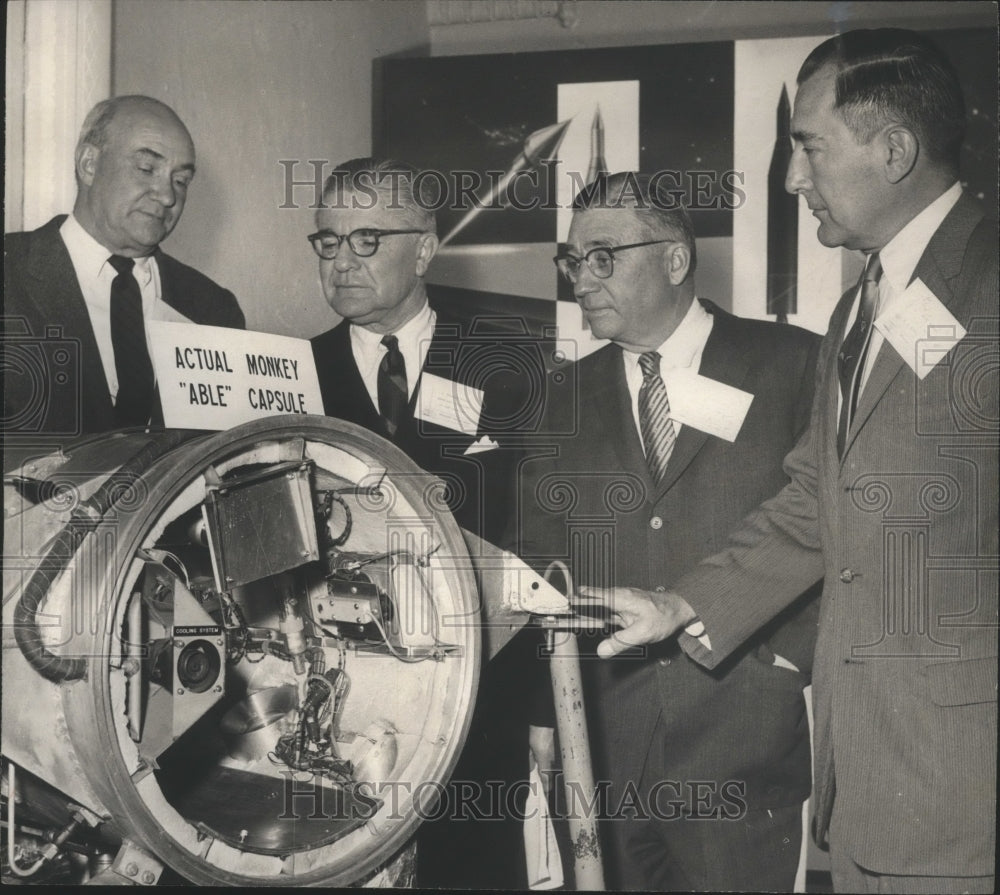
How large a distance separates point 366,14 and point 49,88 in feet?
2.06

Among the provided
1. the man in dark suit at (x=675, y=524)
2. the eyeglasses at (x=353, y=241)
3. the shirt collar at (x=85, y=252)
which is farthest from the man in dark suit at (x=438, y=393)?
the shirt collar at (x=85, y=252)

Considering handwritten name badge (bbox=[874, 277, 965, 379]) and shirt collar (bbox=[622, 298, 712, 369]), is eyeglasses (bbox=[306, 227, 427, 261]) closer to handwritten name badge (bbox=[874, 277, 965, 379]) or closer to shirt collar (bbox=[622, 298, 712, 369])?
shirt collar (bbox=[622, 298, 712, 369])

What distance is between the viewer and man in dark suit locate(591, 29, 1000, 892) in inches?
75.0

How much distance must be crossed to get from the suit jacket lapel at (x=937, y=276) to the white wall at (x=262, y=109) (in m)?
1.01

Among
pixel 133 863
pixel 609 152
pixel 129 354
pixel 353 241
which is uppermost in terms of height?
pixel 609 152

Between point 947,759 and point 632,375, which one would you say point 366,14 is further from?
point 947,759

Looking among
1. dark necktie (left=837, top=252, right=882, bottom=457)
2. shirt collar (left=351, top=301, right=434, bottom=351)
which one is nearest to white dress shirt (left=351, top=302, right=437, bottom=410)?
shirt collar (left=351, top=301, right=434, bottom=351)

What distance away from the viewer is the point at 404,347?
219 centimetres

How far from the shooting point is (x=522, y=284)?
7.07 feet

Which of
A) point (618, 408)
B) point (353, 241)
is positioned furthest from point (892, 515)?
point (353, 241)

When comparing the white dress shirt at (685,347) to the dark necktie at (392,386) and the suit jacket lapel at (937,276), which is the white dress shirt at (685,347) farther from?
the dark necktie at (392,386)

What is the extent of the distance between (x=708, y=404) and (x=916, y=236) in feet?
1.55

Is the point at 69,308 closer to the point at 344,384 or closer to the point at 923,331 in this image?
the point at 344,384

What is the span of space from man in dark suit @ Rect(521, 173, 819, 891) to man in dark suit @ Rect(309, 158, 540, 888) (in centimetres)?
12
